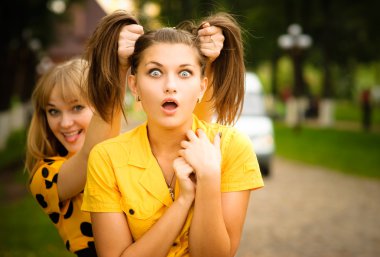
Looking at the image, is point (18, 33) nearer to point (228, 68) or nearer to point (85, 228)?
point (85, 228)

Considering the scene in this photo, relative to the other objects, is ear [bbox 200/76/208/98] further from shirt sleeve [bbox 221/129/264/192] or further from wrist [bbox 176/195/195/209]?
wrist [bbox 176/195/195/209]

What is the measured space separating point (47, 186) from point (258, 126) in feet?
33.5

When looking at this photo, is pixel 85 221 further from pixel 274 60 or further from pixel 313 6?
pixel 274 60

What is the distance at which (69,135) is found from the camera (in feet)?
9.84

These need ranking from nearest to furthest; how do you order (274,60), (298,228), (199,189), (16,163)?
(199,189) → (298,228) → (16,163) → (274,60)

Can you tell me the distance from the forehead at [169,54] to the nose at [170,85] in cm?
8

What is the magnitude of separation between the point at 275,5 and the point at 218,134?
3400cm

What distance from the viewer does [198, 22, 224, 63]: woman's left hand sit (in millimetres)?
2527

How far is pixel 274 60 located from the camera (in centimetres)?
4672

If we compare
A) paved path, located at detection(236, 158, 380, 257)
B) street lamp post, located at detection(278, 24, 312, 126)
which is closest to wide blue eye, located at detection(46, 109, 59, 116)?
paved path, located at detection(236, 158, 380, 257)

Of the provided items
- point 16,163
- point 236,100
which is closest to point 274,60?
point 16,163

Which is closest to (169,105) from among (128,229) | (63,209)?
(128,229)

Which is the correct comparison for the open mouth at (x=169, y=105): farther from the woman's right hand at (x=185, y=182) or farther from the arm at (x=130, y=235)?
the arm at (x=130, y=235)

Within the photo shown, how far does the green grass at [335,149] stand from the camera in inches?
624
